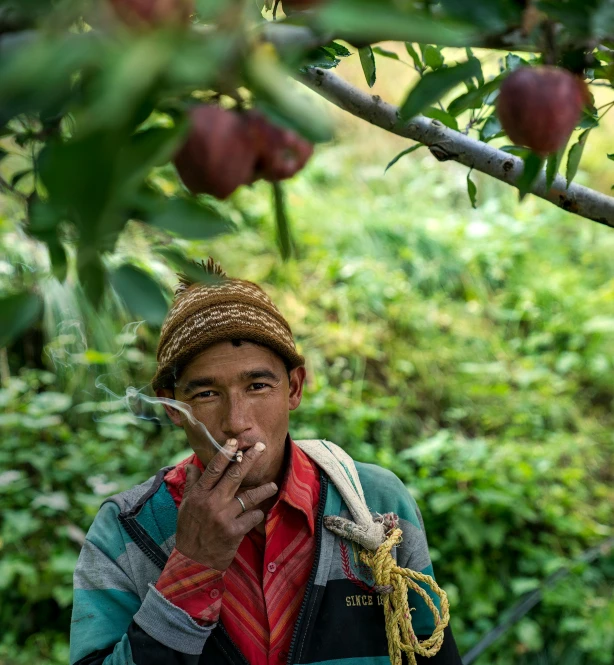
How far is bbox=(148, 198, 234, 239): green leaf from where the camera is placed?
0.51m

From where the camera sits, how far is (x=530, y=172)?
71 cm

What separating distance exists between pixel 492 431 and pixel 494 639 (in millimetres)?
980

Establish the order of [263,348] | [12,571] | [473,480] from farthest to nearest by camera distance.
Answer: [473,480] < [12,571] < [263,348]

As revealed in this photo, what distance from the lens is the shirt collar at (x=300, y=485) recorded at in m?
1.30

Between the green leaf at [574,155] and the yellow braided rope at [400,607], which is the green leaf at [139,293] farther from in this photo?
the yellow braided rope at [400,607]

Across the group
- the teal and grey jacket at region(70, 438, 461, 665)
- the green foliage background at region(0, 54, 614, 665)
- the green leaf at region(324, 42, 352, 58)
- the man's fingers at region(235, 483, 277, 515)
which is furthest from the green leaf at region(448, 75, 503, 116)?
the green foliage background at region(0, 54, 614, 665)

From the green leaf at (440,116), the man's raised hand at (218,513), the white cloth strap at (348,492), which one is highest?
the green leaf at (440,116)

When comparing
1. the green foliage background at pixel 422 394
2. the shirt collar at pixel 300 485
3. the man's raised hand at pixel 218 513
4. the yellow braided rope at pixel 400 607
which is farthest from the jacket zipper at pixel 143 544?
the green foliage background at pixel 422 394

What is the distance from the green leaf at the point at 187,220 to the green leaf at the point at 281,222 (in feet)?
0.15

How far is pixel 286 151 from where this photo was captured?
1.81 feet

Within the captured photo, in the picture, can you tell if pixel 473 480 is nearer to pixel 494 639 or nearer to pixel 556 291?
pixel 494 639

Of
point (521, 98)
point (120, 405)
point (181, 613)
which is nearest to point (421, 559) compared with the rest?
point (181, 613)

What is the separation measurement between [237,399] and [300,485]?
0.21 metres


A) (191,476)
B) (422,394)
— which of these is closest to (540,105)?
(191,476)
